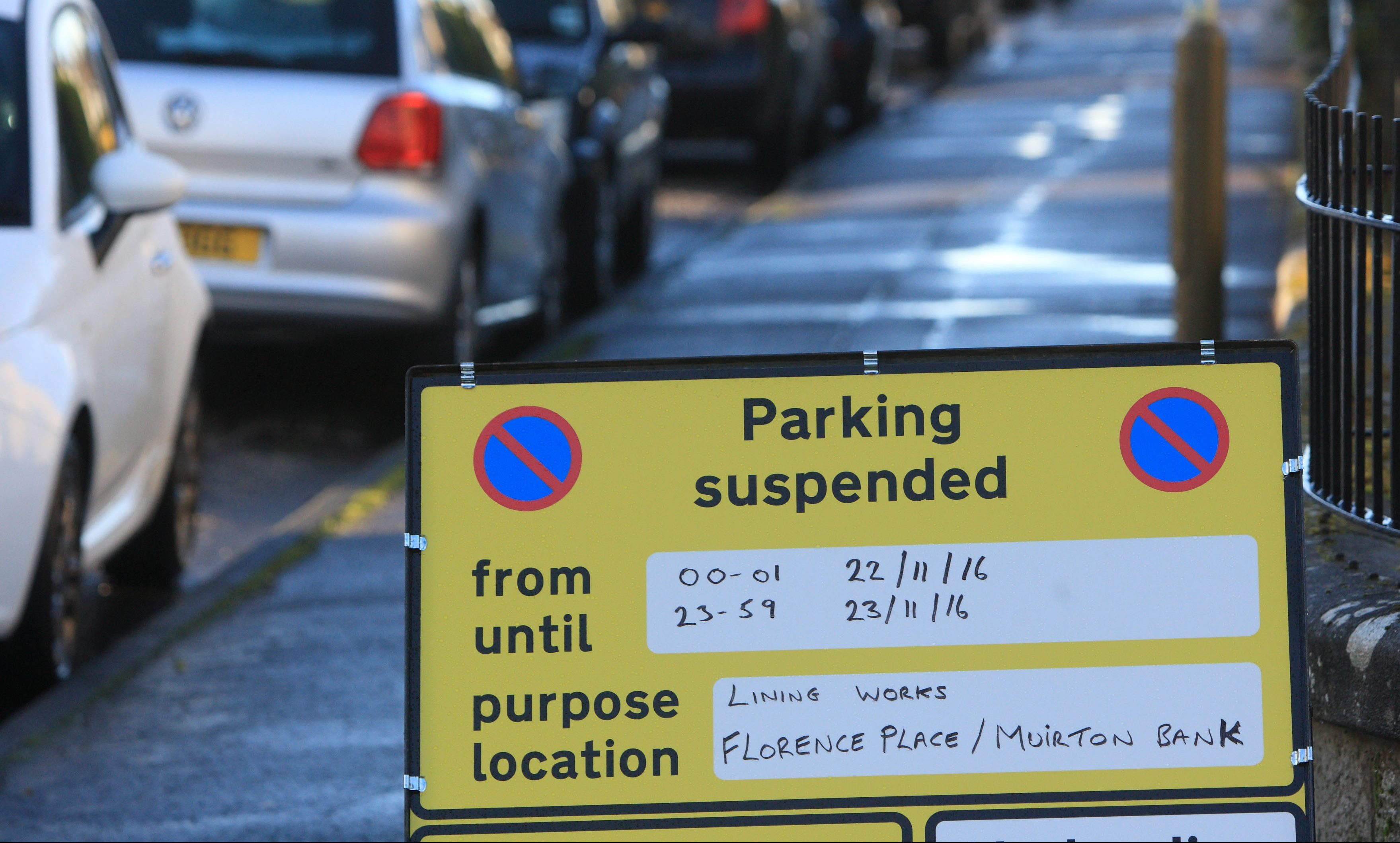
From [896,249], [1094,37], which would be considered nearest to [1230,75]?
[1094,37]

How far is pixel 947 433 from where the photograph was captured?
314 cm

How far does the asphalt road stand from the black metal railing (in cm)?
202

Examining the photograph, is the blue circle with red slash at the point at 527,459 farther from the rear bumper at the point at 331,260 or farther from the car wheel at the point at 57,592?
the rear bumper at the point at 331,260

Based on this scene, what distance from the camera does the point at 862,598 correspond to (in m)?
3.12

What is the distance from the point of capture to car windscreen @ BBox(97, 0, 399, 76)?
26.9ft

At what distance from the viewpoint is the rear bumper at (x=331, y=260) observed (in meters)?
8.12

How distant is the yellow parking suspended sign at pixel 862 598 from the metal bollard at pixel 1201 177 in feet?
15.3

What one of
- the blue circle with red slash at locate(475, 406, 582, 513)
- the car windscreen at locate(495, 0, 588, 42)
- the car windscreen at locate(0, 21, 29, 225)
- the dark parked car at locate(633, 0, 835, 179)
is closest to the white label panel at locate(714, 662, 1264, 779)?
the blue circle with red slash at locate(475, 406, 582, 513)

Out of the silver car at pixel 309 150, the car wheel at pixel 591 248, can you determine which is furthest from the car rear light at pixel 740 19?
the silver car at pixel 309 150

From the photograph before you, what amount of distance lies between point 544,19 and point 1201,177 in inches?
205

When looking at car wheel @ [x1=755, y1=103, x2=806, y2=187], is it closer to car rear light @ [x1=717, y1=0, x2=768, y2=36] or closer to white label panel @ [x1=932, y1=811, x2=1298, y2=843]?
car rear light @ [x1=717, y1=0, x2=768, y2=36]

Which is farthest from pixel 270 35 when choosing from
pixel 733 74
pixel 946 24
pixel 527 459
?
pixel 946 24

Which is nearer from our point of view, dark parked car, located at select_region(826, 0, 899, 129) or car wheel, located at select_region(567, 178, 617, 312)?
car wheel, located at select_region(567, 178, 617, 312)

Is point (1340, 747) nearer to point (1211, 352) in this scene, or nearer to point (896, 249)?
point (1211, 352)
